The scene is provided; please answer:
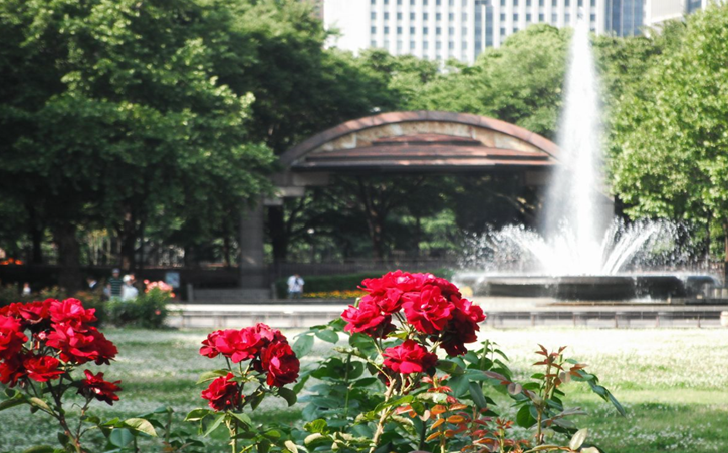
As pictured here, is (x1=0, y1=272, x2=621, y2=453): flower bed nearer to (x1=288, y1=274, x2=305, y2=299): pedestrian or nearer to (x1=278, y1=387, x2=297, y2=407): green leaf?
(x1=278, y1=387, x2=297, y2=407): green leaf

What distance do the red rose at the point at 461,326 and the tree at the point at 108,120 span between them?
95.0ft

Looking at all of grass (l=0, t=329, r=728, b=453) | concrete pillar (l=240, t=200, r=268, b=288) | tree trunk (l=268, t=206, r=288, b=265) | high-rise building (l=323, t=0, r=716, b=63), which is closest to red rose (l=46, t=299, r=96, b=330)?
grass (l=0, t=329, r=728, b=453)

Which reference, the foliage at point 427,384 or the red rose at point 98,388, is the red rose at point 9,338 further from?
the foliage at point 427,384

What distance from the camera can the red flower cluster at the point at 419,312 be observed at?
12.5 feet

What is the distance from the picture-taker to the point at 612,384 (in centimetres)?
1287

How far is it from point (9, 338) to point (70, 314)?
0.27 m

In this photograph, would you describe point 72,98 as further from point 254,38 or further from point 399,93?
point 399,93

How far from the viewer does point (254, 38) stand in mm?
46406

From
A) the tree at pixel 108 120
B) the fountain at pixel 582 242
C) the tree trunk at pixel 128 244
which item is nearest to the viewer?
the fountain at pixel 582 242

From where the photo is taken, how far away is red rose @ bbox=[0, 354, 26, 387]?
400 cm

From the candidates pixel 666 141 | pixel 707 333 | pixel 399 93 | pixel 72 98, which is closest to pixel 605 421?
pixel 707 333

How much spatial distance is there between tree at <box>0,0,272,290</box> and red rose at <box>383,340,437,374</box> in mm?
28979

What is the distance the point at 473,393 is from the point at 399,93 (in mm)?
50422

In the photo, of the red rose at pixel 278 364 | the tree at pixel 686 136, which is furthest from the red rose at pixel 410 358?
the tree at pixel 686 136
